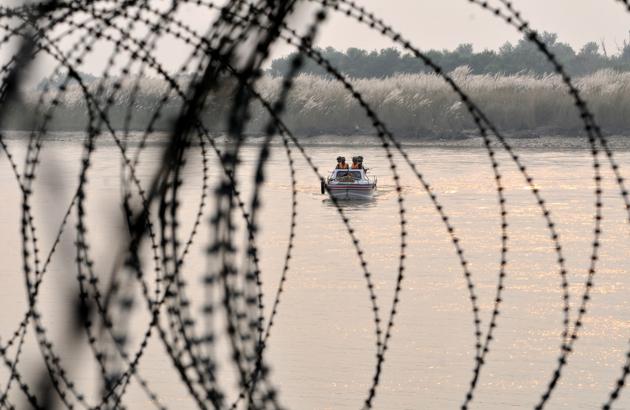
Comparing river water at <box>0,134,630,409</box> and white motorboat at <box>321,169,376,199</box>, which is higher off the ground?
white motorboat at <box>321,169,376,199</box>

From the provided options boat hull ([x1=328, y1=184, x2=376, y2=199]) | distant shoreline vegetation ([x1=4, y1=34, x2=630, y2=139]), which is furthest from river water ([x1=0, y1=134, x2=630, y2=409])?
distant shoreline vegetation ([x1=4, y1=34, x2=630, y2=139])

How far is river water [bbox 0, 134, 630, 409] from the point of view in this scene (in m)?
11.9

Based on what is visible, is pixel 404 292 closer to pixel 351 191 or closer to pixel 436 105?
pixel 351 191

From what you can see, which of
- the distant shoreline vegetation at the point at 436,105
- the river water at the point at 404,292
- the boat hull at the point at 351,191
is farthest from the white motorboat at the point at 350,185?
the distant shoreline vegetation at the point at 436,105

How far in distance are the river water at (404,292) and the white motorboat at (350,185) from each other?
605 millimetres

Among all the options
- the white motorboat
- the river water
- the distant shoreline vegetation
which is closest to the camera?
the river water

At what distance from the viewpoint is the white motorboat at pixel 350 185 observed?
3231 cm

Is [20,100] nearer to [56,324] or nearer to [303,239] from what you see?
[56,324]

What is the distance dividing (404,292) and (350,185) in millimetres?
14719

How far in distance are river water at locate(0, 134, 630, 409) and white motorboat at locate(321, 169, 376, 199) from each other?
60 cm

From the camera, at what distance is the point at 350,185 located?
106 feet

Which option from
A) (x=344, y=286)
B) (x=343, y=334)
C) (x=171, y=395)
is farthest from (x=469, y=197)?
(x=171, y=395)

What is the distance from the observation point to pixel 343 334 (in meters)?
14.5

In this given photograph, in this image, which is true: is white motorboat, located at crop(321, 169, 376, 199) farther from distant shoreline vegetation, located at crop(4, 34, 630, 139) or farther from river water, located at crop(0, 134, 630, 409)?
distant shoreline vegetation, located at crop(4, 34, 630, 139)
